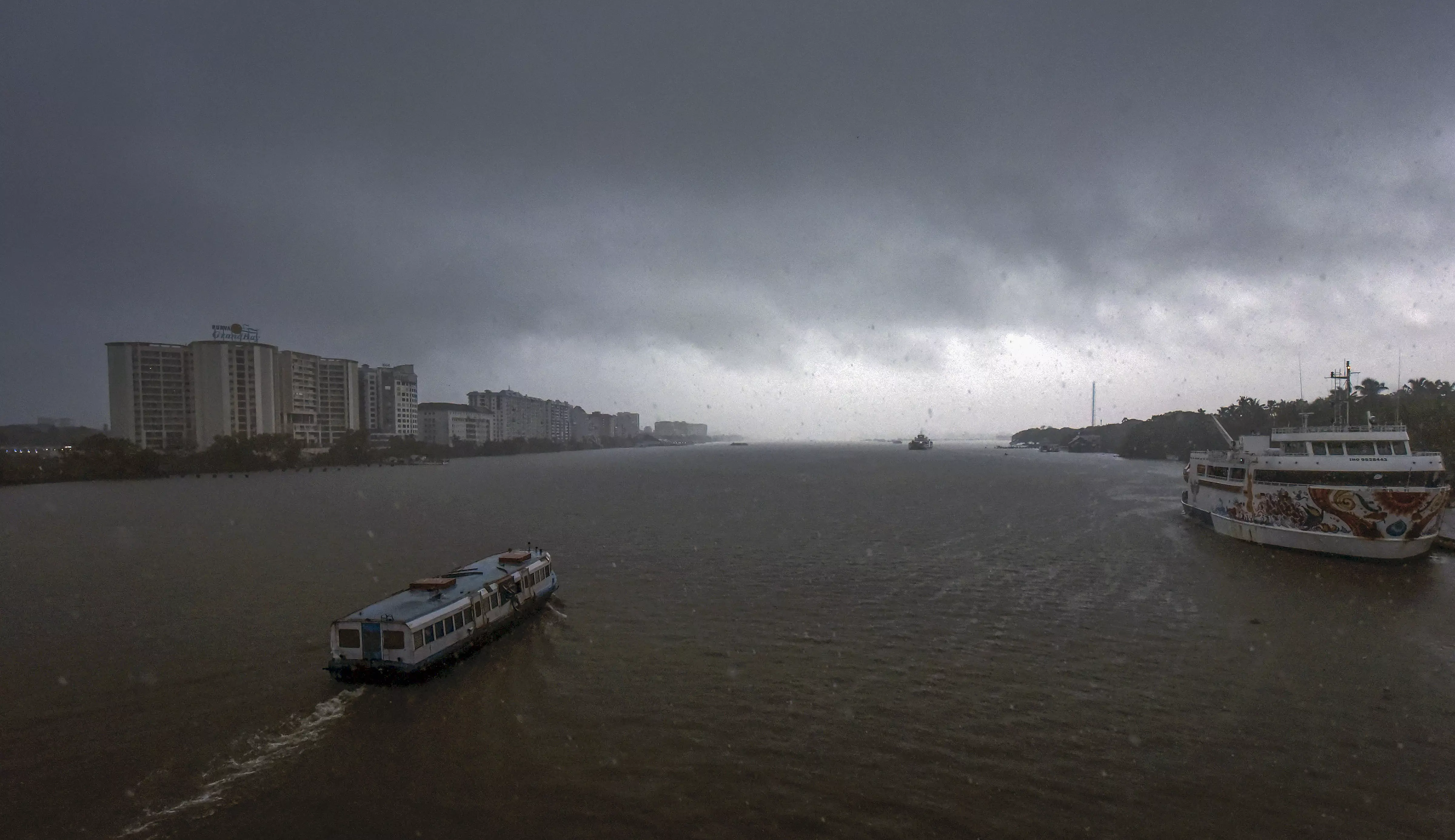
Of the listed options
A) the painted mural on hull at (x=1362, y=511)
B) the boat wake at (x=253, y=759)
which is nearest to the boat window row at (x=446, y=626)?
the boat wake at (x=253, y=759)

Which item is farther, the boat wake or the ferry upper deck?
the ferry upper deck

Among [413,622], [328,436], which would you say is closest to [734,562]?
Result: [413,622]

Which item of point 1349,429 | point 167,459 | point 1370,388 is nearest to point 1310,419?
point 1370,388

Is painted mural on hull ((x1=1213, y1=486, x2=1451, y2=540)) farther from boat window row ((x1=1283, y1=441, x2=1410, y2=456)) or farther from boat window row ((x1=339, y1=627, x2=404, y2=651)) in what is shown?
boat window row ((x1=339, y1=627, x2=404, y2=651))

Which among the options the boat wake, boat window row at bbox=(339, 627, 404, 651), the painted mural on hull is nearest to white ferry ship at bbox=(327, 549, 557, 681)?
boat window row at bbox=(339, 627, 404, 651)

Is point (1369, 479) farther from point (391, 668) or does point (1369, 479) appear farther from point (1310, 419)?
point (1310, 419)

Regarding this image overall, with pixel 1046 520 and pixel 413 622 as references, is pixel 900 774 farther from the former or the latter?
pixel 1046 520
